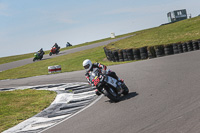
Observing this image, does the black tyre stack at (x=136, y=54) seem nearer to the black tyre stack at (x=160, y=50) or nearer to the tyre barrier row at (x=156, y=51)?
the tyre barrier row at (x=156, y=51)

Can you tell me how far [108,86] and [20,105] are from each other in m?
3.99

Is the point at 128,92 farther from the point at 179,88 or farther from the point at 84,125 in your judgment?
the point at 84,125

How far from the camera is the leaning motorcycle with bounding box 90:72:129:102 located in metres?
8.73

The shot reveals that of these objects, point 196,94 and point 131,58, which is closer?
→ point 196,94

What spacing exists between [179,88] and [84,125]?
3.07m

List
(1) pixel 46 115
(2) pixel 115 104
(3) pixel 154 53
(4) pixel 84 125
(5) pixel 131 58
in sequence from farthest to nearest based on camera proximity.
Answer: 1. (5) pixel 131 58
2. (3) pixel 154 53
3. (1) pixel 46 115
4. (2) pixel 115 104
5. (4) pixel 84 125

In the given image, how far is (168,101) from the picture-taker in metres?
7.16

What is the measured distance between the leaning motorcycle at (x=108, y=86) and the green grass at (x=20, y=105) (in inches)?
88.4

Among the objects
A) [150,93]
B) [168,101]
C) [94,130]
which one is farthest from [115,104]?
[94,130]

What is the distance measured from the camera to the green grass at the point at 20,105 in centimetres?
909

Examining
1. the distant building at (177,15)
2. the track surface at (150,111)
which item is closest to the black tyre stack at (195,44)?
the track surface at (150,111)

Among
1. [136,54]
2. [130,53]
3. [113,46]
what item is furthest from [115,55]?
[113,46]

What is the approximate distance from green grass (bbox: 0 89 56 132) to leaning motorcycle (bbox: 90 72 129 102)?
2.24 m

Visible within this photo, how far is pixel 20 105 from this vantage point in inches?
444
